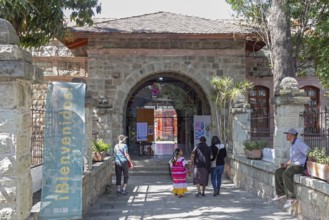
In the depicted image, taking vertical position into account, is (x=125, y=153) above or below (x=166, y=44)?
below

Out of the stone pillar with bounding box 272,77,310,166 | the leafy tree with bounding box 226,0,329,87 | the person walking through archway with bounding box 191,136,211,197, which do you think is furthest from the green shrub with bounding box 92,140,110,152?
the leafy tree with bounding box 226,0,329,87

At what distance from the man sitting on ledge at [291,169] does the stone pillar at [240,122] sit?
458 cm

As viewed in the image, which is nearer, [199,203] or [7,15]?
[7,15]

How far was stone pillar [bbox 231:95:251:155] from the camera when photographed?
1204 centimetres

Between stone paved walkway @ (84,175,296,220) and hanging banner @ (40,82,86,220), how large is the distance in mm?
2143

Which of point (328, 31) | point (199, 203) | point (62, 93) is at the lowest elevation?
point (199, 203)

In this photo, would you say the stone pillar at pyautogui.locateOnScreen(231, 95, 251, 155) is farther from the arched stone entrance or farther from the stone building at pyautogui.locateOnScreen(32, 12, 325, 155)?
the arched stone entrance

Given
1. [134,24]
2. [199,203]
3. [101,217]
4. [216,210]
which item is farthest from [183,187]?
[134,24]

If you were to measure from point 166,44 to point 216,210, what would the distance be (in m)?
8.32

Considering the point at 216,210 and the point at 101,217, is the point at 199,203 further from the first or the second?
the point at 101,217

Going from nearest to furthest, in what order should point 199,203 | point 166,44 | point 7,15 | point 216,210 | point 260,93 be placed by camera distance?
1. point 7,15
2. point 216,210
3. point 199,203
4. point 166,44
5. point 260,93

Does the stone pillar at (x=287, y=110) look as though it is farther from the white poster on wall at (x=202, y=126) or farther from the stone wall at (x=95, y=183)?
the white poster on wall at (x=202, y=126)

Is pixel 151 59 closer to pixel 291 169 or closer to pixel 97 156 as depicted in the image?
pixel 97 156

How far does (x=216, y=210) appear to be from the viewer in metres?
8.09
